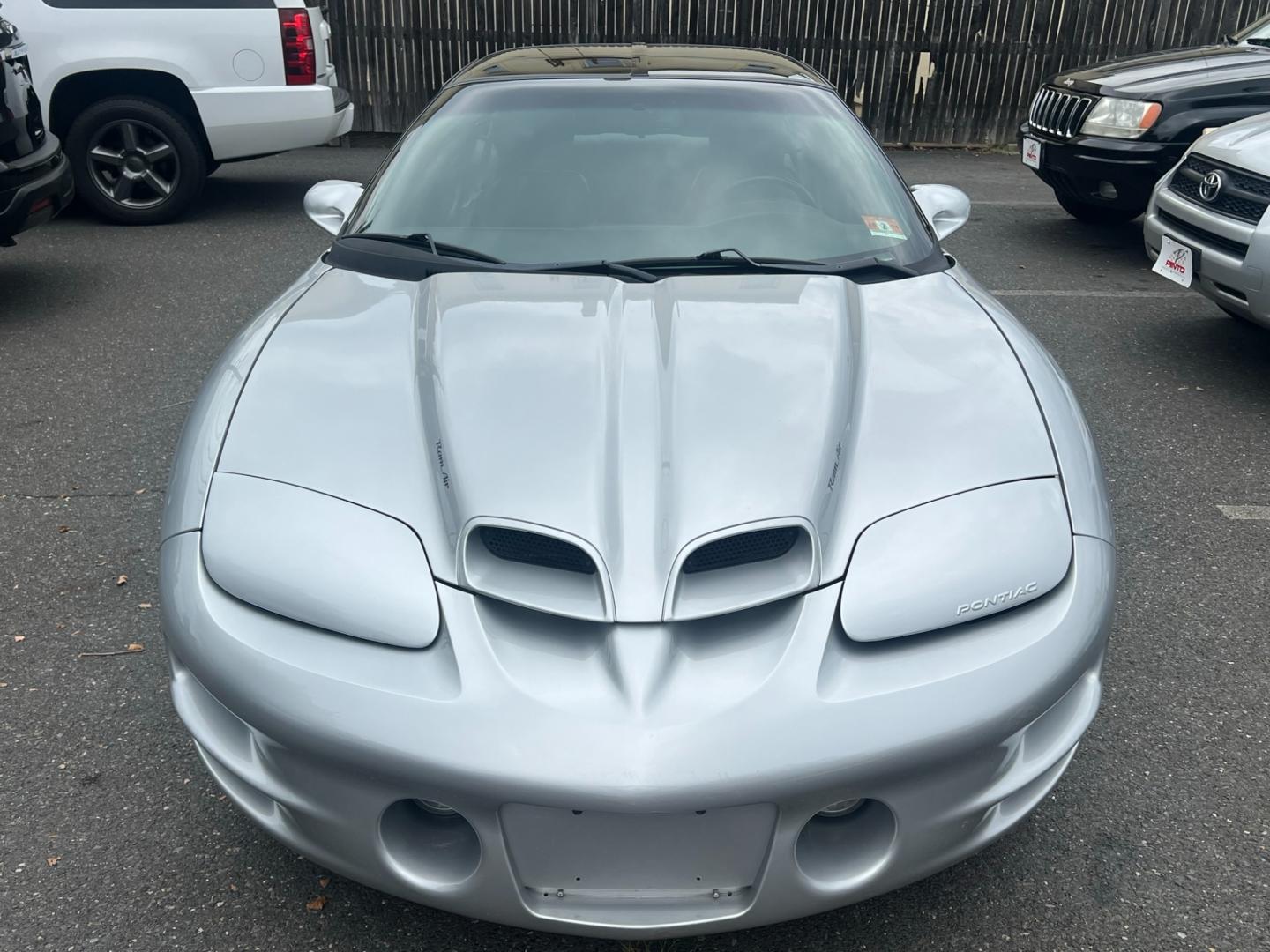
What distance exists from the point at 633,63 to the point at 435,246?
3.48ft

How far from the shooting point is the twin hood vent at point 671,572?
5.39 feet

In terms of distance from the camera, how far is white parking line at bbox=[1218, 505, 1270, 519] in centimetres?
352

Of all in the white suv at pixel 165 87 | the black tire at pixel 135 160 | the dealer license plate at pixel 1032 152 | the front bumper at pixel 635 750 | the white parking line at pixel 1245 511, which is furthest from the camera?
the dealer license plate at pixel 1032 152

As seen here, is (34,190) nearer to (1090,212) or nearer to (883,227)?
(883,227)

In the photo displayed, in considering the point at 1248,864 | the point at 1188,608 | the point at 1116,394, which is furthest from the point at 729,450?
the point at 1116,394

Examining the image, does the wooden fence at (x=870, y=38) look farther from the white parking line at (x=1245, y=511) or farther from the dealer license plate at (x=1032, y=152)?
the white parking line at (x=1245, y=511)

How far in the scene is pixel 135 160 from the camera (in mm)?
6910

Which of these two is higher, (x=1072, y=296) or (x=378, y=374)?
(x=378, y=374)

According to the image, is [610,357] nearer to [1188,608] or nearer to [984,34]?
[1188,608]

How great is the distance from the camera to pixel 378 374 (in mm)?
2174

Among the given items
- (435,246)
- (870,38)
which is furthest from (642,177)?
(870,38)

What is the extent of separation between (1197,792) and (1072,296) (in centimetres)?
413

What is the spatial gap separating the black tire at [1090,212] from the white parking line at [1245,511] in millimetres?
4068

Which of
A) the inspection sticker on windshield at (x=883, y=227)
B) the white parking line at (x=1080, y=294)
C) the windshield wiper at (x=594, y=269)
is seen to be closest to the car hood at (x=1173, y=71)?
the white parking line at (x=1080, y=294)
